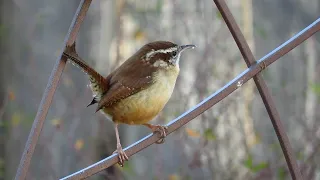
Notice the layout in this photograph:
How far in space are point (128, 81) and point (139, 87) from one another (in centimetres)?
5

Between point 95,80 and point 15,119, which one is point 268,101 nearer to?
point 95,80

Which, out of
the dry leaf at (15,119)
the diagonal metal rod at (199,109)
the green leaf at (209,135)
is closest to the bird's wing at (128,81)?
the diagonal metal rod at (199,109)

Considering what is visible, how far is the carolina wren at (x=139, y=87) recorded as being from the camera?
2.52 meters

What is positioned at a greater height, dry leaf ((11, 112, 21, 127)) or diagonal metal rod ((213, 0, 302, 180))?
diagonal metal rod ((213, 0, 302, 180))

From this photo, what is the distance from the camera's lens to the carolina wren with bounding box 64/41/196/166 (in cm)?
252

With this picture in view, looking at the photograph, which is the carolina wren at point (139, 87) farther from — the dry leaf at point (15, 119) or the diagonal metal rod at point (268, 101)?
the dry leaf at point (15, 119)

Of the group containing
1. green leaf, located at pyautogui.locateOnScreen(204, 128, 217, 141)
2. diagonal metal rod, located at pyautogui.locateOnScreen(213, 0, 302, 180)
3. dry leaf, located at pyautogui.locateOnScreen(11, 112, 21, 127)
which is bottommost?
green leaf, located at pyautogui.locateOnScreen(204, 128, 217, 141)

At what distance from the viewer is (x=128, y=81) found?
101 inches

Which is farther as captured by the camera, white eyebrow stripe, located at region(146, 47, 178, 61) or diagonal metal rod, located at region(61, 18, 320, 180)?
white eyebrow stripe, located at region(146, 47, 178, 61)

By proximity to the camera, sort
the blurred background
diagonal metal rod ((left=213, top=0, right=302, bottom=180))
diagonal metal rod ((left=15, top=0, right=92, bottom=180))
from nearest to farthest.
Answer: diagonal metal rod ((left=15, top=0, right=92, bottom=180))
diagonal metal rod ((left=213, top=0, right=302, bottom=180))
the blurred background

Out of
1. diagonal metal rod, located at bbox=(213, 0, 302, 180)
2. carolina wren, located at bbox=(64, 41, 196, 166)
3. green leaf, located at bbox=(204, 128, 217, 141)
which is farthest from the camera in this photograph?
green leaf, located at bbox=(204, 128, 217, 141)

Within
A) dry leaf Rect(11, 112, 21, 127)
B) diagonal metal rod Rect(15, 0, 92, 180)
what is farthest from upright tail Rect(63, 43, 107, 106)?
dry leaf Rect(11, 112, 21, 127)

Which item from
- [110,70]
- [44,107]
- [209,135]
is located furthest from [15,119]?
[44,107]

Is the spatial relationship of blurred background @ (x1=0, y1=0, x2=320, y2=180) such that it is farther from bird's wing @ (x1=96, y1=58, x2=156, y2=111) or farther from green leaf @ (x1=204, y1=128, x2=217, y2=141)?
bird's wing @ (x1=96, y1=58, x2=156, y2=111)
